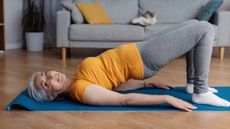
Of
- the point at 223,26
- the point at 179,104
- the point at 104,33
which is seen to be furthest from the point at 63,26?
the point at 179,104

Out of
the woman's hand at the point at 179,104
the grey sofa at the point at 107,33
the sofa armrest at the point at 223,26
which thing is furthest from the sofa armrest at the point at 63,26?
the woman's hand at the point at 179,104

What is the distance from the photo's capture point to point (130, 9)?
523 centimetres

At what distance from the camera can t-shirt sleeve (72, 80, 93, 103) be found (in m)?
2.28

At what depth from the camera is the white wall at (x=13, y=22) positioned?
558cm

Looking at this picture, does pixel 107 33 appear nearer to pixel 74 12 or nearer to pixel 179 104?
pixel 74 12

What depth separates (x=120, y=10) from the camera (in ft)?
17.0

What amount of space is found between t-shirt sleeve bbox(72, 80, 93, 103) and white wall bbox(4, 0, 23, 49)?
3.56m

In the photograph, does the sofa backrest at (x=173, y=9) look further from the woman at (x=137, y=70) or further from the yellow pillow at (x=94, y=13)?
the woman at (x=137, y=70)

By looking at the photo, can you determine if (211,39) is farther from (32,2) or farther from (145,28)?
(32,2)

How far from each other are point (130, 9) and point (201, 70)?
302 centimetres

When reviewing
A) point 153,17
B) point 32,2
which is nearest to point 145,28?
point 153,17

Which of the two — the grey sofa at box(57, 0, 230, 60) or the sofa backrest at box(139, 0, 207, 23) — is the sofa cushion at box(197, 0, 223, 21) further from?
the sofa backrest at box(139, 0, 207, 23)

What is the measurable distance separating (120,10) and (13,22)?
64.6 inches

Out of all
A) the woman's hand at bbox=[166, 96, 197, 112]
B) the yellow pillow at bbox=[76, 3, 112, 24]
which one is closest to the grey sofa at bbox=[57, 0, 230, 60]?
the yellow pillow at bbox=[76, 3, 112, 24]
